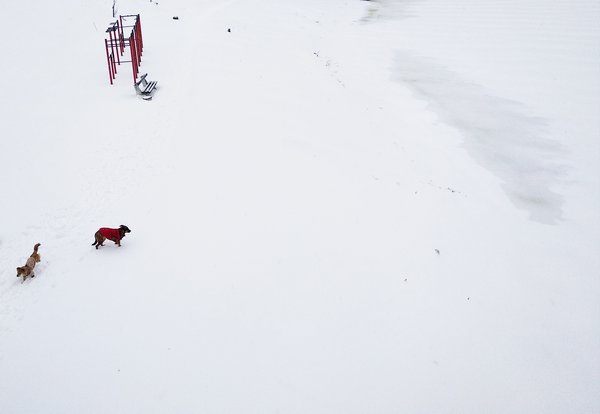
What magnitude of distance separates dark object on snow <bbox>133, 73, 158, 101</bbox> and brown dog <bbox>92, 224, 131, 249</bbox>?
7.02 meters

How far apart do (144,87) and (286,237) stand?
8.41 m

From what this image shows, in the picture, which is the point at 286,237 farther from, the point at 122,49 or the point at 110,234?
the point at 122,49

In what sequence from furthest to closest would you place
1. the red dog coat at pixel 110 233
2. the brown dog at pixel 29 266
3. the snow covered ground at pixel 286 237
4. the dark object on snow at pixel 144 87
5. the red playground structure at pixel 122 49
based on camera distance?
1. the red playground structure at pixel 122 49
2. the dark object on snow at pixel 144 87
3. the red dog coat at pixel 110 233
4. the brown dog at pixel 29 266
5. the snow covered ground at pixel 286 237

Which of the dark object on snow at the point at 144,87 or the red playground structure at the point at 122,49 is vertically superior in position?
the red playground structure at the point at 122,49

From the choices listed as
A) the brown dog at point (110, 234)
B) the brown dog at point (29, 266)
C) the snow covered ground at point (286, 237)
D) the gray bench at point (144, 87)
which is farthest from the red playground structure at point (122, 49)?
the brown dog at point (29, 266)

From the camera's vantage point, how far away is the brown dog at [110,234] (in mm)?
6957

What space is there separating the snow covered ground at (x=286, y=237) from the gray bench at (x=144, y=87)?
31 centimetres

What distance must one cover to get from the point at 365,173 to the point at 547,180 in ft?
18.7

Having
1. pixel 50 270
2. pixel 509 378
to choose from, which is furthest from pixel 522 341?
pixel 50 270

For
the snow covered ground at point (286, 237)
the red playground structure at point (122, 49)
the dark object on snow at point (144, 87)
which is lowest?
the snow covered ground at point (286, 237)

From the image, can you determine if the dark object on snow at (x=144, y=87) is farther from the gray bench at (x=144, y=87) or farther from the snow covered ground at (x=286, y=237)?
the snow covered ground at (x=286, y=237)

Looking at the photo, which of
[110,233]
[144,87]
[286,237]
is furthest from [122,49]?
[286,237]

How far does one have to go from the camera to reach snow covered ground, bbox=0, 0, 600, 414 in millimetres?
5699

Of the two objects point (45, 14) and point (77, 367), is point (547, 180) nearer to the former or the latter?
point (77, 367)
